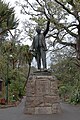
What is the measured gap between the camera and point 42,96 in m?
13.9

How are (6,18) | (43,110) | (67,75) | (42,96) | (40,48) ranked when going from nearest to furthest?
(43,110)
(42,96)
(40,48)
(6,18)
(67,75)

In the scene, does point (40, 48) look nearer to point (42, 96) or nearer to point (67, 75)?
point (42, 96)

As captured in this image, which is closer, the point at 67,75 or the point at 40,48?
the point at 40,48

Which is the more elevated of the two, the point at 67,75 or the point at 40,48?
the point at 40,48

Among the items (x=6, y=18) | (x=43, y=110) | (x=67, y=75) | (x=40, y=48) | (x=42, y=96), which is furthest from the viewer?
(x=67, y=75)

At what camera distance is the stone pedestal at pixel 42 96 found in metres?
13.8

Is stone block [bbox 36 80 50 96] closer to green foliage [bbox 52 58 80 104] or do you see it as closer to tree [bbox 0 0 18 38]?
green foliage [bbox 52 58 80 104]

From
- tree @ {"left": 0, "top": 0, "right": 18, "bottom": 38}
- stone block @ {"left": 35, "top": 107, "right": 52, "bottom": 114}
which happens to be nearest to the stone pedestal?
stone block @ {"left": 35, "top": 107, "right": 52, "bottom": 114}

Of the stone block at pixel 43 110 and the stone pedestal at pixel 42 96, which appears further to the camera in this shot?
the stone pedestal at pixel 42 96

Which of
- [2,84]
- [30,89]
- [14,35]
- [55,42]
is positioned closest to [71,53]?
[55,42]

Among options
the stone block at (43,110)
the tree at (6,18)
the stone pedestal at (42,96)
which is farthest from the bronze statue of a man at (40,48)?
the tree at (6,18)

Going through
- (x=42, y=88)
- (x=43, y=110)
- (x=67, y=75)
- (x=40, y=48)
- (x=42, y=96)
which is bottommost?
(x=43, y=110)

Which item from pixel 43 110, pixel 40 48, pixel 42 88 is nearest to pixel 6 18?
pixel 40 48

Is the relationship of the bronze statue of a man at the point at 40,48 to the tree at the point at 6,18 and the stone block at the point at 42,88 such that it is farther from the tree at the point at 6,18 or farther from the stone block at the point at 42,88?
Result: the tree at the point at 6,18
